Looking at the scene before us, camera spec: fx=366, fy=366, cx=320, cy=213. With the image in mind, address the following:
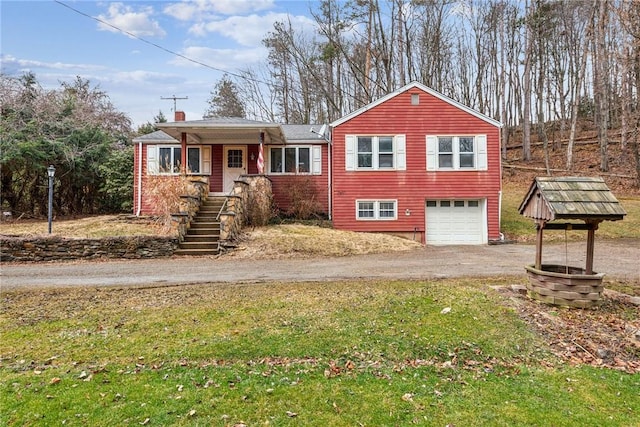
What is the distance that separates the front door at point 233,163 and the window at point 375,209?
→ 18.2 ft

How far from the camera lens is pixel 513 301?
18.8ft

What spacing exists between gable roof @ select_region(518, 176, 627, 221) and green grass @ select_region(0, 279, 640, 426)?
162 cm

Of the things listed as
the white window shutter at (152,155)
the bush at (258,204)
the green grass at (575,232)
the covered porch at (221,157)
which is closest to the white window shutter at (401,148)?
the covered porch at (221,157)

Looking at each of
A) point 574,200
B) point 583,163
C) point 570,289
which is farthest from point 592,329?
point 583,163

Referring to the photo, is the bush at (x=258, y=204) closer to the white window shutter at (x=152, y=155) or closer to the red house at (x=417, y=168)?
the red house at (x=417, y=168)

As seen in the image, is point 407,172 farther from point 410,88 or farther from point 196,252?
point 196,252

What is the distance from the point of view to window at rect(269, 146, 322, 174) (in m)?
16.7

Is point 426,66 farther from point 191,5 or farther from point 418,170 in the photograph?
point 191,5

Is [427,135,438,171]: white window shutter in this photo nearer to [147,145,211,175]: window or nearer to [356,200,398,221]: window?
[356,200,398,221]: window

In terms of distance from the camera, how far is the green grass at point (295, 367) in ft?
9.92

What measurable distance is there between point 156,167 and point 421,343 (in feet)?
49.9

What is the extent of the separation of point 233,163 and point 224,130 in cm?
263

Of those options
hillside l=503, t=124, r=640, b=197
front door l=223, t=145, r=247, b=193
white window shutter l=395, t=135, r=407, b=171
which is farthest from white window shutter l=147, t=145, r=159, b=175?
hillside l=503, t=124, r=640, b=197

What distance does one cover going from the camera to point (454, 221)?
15453mm
